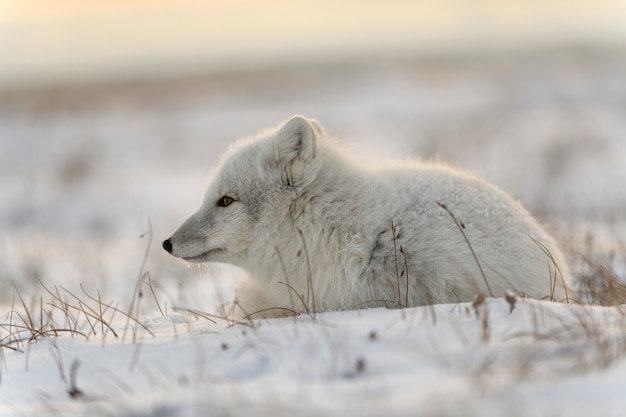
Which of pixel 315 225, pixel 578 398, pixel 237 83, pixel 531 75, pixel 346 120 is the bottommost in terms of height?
pixel 578 398

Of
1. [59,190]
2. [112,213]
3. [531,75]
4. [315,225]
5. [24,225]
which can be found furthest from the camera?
[531,75]

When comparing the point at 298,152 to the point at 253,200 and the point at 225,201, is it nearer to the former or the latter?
the point at 253,200

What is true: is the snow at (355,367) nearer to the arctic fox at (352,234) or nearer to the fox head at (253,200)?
the arctic fox at (352,234)

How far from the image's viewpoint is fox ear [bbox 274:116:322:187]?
14.3 ft

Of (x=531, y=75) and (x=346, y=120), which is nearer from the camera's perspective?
(x=346, y=120)

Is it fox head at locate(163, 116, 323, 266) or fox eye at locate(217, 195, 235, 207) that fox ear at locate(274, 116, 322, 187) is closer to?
fox head at locate(163, 116, 323, 266)

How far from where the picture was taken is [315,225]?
14.1ft

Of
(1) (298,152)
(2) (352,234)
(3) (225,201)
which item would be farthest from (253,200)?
(2) (352,234)

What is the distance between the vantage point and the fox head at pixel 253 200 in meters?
4.38

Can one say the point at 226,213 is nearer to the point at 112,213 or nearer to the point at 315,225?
the point at 315,225

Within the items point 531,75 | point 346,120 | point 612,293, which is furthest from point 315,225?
point 531,75

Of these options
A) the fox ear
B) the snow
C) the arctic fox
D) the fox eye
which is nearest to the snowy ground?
the snow

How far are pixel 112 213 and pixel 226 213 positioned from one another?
8666 mm

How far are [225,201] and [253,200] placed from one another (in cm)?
18
